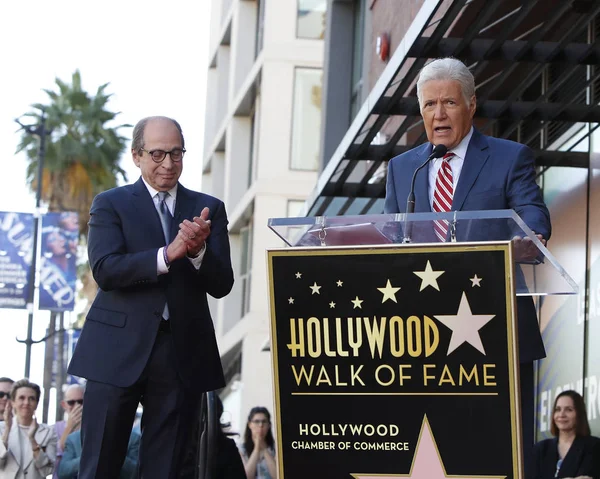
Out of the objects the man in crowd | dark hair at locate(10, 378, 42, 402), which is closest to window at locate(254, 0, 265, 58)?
the man in crowd

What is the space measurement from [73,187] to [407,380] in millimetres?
46414

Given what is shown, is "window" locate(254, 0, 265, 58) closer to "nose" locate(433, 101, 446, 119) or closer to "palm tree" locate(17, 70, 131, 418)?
"palm tree" locate(17, 70, 131, 418)

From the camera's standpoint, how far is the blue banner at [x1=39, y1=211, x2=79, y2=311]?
29.4 metres

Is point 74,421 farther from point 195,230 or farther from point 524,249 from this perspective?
point 524,249

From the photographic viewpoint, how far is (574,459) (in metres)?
10.4

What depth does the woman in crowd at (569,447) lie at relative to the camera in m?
10.3

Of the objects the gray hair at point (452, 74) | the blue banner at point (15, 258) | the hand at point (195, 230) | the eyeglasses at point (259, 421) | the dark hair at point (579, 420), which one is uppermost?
the blue banner at point (15, 258)

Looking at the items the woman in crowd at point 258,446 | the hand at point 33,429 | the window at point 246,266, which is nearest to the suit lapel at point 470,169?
the hand at point 33,429

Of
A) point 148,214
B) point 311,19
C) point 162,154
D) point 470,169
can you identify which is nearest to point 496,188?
point 470,169

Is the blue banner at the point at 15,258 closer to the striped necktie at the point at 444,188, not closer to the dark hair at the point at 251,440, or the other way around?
the dark hair at the point at 251,440

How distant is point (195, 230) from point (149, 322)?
0.54 metres

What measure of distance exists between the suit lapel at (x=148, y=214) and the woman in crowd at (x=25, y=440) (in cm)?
593

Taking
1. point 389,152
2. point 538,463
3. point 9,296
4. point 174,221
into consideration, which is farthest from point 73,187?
point 174,221

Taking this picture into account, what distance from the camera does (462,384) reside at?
4699 mm
